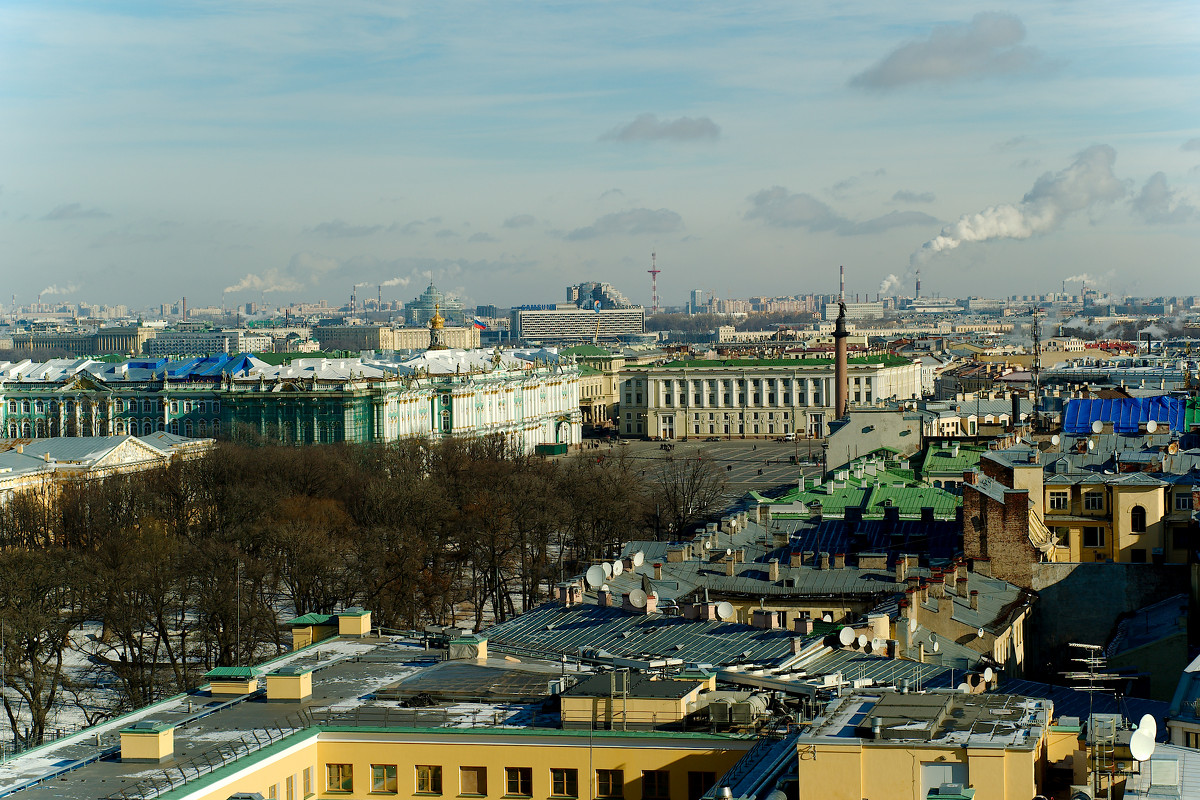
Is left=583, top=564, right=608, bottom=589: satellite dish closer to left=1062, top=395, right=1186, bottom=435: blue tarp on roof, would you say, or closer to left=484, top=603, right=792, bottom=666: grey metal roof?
left=484, top=603, right=792, bottom=666: grey metal roof

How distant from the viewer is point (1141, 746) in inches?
799

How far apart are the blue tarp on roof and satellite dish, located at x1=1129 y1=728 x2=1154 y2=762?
160 feet

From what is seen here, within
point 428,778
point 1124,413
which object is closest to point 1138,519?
point 1124,413

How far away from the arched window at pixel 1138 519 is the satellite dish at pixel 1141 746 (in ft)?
95.9

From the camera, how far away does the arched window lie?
1906 inches

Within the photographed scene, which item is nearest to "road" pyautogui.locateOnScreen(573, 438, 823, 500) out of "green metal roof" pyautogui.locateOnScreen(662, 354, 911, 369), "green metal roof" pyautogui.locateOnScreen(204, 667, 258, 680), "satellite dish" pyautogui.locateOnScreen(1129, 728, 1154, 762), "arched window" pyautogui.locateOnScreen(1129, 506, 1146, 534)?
"green metal roof" pyautogui.locateOnScreen(662, 354, 911, 369)

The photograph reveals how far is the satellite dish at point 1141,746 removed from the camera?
20234mm

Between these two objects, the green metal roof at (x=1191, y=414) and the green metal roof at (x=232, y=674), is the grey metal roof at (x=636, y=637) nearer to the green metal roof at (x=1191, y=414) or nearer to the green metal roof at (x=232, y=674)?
the green metal roof at (x=232, y=674)

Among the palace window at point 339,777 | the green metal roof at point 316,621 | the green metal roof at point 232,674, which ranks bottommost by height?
the palace window at point 339,777

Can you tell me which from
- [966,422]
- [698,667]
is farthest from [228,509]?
[698,667]

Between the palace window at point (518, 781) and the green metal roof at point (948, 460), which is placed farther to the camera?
the green metal roof at point (948, 460)

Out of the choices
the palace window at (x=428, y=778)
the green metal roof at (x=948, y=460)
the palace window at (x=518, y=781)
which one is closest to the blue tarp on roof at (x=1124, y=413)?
the green metal roof at (x=948, y=460)

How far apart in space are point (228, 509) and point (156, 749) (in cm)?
5059

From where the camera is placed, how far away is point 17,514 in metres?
76.4
